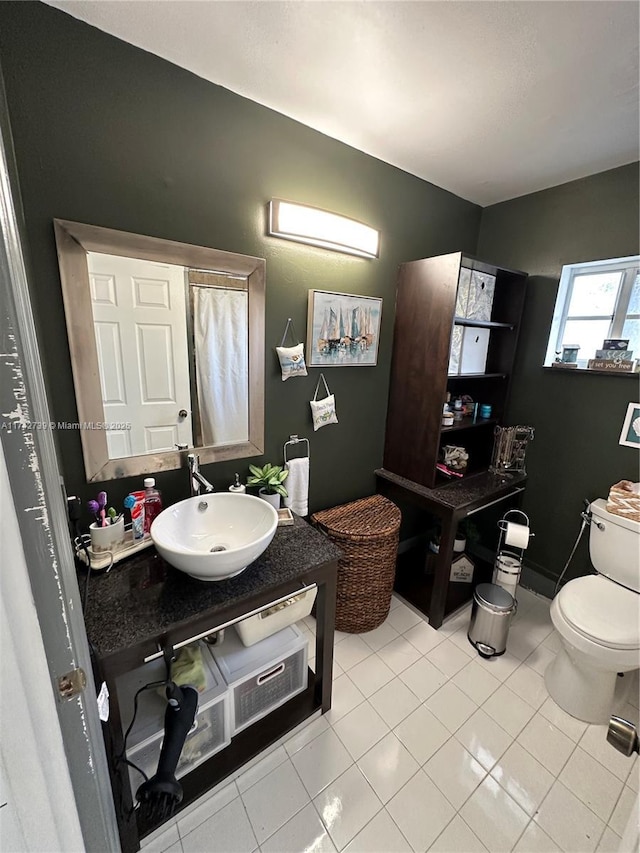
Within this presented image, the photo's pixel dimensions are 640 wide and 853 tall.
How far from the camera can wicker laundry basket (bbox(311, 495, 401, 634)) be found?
173 centimetres

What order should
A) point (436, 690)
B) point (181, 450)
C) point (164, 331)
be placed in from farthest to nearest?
point (436, 690) → point (181, 450) → point (164, 331)

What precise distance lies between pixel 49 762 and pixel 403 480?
1.79 meters

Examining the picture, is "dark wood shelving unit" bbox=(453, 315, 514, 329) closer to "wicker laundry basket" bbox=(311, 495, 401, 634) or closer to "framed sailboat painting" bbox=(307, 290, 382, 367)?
"framed sailboat painting" bbox=(307, 290, 382, 367)

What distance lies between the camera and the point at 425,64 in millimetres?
1149

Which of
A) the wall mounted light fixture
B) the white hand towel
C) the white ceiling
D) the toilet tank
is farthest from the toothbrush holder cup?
the toilet tank

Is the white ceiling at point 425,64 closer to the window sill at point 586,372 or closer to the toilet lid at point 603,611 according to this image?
the window sill at point 586,372

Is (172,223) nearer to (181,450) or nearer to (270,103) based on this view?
(270,103)

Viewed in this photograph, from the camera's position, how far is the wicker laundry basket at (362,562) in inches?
68.2

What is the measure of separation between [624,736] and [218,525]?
4.04 feet

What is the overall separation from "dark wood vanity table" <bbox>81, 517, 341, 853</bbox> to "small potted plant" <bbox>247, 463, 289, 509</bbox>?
0.17 metres

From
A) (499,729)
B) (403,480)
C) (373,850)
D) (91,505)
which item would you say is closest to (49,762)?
(91,505)

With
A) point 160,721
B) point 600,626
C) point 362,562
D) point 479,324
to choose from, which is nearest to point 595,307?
point 479,324

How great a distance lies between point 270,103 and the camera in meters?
1.37

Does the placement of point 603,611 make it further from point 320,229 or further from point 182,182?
point 182,182
